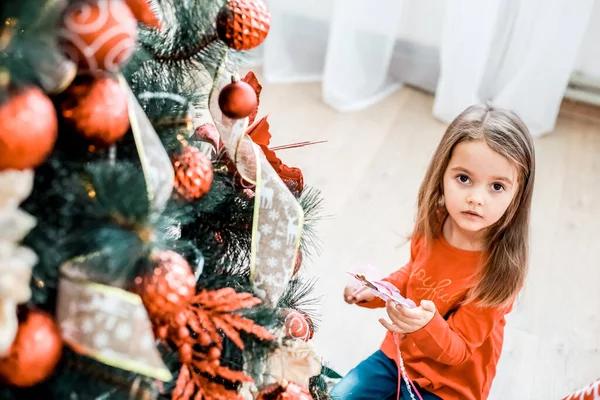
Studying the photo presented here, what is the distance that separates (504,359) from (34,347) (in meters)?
1.12

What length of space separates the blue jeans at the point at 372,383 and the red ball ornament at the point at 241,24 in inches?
26.9

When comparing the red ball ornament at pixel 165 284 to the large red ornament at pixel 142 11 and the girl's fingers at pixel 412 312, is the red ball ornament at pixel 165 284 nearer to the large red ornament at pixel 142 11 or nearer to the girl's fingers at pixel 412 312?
the large red ornament at pixel 142 11

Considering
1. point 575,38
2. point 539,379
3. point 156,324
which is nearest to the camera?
point 156,324

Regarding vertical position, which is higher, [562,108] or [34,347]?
[34,347]

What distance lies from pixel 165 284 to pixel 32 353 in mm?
119

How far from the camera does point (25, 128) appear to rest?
0.42 metres

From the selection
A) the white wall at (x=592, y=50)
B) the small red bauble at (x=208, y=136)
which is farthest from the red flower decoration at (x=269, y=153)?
the white wall at (x=592, y=50)

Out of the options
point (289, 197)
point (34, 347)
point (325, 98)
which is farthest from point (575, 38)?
point (34, 347)

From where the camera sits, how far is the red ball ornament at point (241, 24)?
2.07 ft

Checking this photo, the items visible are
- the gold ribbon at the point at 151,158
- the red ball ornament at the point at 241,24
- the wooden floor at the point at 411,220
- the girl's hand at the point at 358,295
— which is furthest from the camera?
the wooden floor at the point at 411,220

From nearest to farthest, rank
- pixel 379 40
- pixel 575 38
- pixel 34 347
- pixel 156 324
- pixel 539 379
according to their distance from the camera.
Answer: pixel 34 347 → pixel 156 324 → pixel 539 379 → pixel 575 38 → pixel 379 40

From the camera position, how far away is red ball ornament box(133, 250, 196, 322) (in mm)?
546

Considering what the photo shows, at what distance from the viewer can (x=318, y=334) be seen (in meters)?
1.37

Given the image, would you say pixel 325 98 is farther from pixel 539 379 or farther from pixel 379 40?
pixel 539 379
